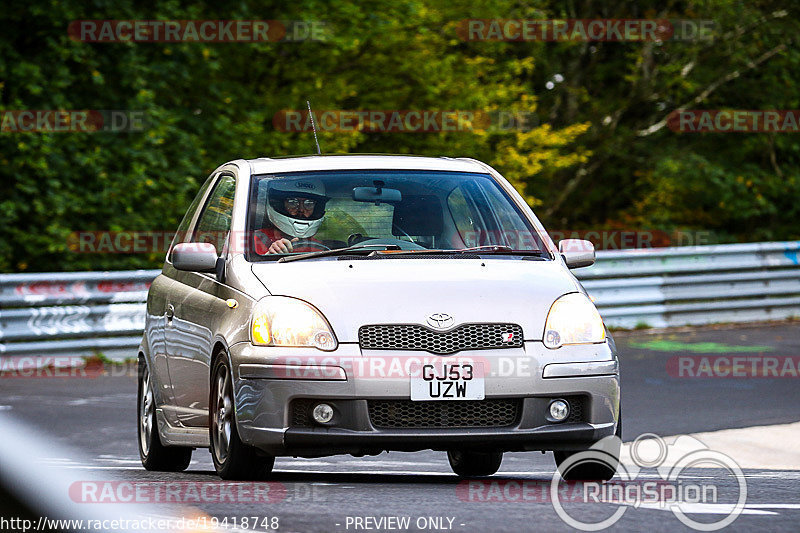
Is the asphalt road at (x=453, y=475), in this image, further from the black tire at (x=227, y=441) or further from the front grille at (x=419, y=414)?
the front grille at (x=419, y=414)

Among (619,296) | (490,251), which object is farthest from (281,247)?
(619,296)

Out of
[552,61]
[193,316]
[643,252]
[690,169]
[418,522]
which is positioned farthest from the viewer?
[552,61]

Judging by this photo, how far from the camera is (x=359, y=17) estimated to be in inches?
1085

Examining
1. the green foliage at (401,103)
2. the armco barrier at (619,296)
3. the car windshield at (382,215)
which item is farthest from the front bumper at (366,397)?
the green foliage at (401,103)

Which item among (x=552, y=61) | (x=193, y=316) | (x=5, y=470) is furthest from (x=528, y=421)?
(x=552, y=61)

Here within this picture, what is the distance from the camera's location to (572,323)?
23.2ft

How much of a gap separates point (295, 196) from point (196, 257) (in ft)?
2.17

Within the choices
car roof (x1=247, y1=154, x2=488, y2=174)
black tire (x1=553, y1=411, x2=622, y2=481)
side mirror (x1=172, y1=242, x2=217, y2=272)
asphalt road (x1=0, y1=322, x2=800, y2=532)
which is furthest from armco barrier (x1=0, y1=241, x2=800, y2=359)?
black tire (x1=553, y1=411, x2=622, y2=481)

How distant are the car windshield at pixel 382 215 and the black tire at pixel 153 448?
153 centimetres

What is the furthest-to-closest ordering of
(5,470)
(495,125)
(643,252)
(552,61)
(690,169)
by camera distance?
(552,61) → (690,169) → (495,125) → (643,252) → (5,470)

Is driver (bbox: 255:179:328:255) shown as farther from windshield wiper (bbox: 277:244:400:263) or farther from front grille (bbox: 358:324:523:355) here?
front grille (bbox: 358:324:523:355)

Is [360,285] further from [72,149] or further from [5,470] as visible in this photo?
[72,149]

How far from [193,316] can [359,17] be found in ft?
66.2

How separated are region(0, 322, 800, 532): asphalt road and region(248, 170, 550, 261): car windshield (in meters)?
1.16
